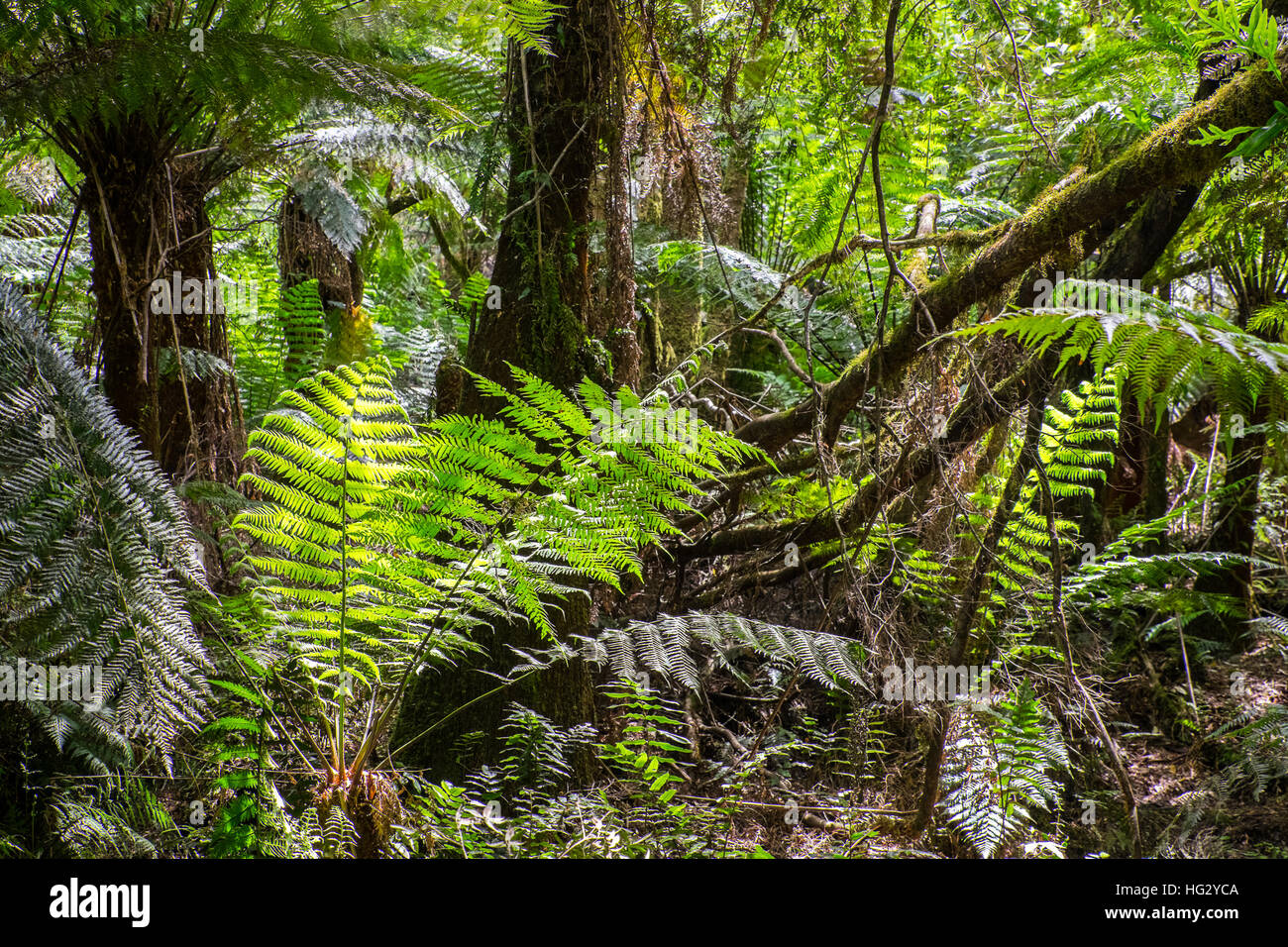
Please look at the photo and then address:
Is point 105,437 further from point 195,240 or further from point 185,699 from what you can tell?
point 195,240

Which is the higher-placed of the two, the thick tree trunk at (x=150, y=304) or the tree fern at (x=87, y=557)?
the thick tree trunk at (x=150, y=304)

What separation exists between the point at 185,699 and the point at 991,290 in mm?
2583

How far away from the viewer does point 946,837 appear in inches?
97.0

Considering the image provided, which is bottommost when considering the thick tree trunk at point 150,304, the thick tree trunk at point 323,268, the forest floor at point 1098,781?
the forest floor at point 1098,781

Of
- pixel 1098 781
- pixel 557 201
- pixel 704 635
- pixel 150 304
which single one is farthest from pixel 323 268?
pixel 1098 781

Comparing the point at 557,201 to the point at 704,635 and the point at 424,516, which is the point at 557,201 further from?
the point at 704,635

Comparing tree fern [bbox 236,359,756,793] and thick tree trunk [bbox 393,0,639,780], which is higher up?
thick tree trunk [bbox 393,0,639,780]

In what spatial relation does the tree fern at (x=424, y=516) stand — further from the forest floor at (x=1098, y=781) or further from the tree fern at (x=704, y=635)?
the forest floor at (x=1098, y=781)

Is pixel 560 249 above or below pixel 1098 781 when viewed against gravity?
above

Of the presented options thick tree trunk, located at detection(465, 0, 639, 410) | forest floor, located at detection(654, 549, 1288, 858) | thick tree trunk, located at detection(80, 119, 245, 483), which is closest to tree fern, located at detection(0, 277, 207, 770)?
thick tree trunk, located at detection(80, 119, 245, 483)

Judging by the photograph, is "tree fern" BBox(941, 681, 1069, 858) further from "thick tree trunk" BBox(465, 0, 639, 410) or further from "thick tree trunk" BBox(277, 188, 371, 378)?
"thick tree trunk" BBox(277, 188, 371, 378)

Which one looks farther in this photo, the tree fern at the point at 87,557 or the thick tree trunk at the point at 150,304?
the thick tree trunk at the point at 150,304

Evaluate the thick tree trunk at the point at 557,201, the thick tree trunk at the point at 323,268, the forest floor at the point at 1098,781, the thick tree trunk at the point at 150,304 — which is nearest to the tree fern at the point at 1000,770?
the forest floor at the point at 1098,781

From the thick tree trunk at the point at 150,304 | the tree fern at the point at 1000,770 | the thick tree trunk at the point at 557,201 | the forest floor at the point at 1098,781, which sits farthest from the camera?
the thick tree trunk at the point at 557,201
